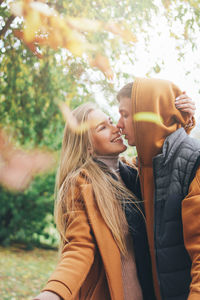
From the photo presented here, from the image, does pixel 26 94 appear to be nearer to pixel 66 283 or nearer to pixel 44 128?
pixel 44 128

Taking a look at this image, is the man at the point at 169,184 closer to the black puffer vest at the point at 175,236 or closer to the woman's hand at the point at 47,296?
the black puffer vest at the point at 175,236

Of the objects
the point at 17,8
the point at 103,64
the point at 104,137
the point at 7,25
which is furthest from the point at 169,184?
the point at 7,25

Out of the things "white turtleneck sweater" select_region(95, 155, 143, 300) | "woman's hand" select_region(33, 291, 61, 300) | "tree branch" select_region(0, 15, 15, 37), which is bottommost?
"white turtleneck sweater" select_region(95, 155, 143, 300)

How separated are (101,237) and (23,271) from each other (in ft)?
14.7

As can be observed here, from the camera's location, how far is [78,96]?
472 cm

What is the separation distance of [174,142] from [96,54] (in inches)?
102

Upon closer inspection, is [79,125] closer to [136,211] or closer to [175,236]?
[136,211]

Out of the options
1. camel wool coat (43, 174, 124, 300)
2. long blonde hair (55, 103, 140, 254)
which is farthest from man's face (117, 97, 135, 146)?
camel wool coat (43, 174, 124, 300)

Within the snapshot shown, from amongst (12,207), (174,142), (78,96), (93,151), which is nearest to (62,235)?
(93,151)

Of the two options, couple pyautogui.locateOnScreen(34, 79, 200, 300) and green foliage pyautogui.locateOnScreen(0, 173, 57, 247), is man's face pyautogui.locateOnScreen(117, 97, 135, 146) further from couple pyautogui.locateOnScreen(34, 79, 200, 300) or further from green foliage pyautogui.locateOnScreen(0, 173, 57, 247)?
green foliage pyautogui.locateOnScreen(0, 173, 57, 247)

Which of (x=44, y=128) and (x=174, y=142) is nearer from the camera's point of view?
(x=174, y=142)

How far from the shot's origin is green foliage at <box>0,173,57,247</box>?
618 cm

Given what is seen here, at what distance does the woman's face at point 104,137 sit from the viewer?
7.02 ft

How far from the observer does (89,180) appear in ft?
6.50
